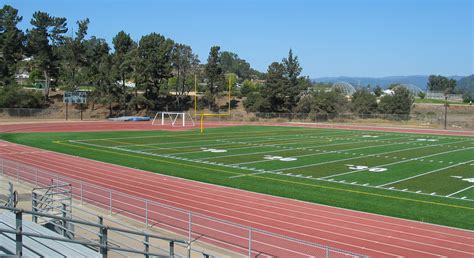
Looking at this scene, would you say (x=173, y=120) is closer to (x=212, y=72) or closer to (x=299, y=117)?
(x=212, y=72)

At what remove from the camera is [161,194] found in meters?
18.4

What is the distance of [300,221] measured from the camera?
48.4 ft

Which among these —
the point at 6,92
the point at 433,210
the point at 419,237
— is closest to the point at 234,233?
the point at 419,237

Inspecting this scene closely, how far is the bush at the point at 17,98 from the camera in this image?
68688 mm

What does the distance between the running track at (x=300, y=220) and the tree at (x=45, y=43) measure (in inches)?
2372

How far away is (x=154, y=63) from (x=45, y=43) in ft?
57.2

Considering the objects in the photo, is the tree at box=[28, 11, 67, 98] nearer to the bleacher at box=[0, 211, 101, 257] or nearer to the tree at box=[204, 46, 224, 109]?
the tree at box=[204, 46, 224, 109]

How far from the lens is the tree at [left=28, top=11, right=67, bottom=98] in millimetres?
77188

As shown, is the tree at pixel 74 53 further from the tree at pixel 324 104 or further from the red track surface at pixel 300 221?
the red track surface at pixel 300 221

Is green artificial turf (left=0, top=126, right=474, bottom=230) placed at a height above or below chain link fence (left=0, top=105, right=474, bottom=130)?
below

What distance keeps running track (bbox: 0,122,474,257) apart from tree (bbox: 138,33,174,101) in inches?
2224

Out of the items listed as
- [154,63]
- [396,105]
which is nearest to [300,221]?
[154,63]

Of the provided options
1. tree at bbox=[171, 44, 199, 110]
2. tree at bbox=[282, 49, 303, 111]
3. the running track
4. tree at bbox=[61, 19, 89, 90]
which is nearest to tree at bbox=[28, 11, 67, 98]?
tree at bbox=[61, 19, 89, 90]

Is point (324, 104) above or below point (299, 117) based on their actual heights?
above
